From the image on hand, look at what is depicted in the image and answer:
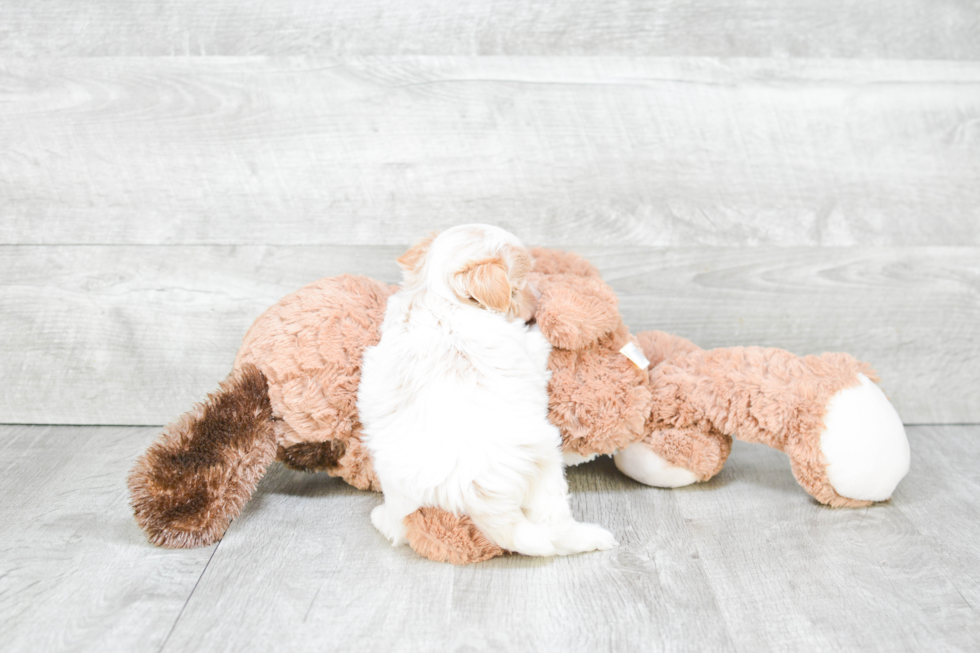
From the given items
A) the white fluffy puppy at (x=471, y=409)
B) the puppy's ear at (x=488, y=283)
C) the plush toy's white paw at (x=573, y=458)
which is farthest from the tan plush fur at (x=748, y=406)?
the puppy's ear at (x=488, y=283)

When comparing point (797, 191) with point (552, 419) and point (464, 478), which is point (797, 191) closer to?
point (552, 419)

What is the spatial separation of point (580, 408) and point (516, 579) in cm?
26

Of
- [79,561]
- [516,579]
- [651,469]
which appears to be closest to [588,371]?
[651,469]

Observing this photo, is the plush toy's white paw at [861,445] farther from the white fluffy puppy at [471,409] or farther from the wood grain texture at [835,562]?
the white fluffy puppy at [471,409]

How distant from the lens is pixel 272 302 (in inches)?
54.6

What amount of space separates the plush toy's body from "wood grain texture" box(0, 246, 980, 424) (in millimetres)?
229

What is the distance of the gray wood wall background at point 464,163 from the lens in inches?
51.3

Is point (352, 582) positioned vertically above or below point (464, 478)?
below

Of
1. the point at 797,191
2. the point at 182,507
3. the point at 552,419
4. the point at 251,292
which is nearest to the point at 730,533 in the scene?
the point at 552,419

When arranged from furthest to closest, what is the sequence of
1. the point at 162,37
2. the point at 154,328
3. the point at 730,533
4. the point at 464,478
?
the point at 154,328 → the point at 162,37 → the point at 730,533 → the point at 464,478

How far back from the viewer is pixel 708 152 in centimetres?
135

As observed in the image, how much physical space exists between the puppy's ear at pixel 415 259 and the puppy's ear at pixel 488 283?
0.30ft

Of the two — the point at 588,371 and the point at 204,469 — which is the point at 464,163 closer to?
the point at 588,371

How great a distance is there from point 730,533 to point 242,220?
98 cm
